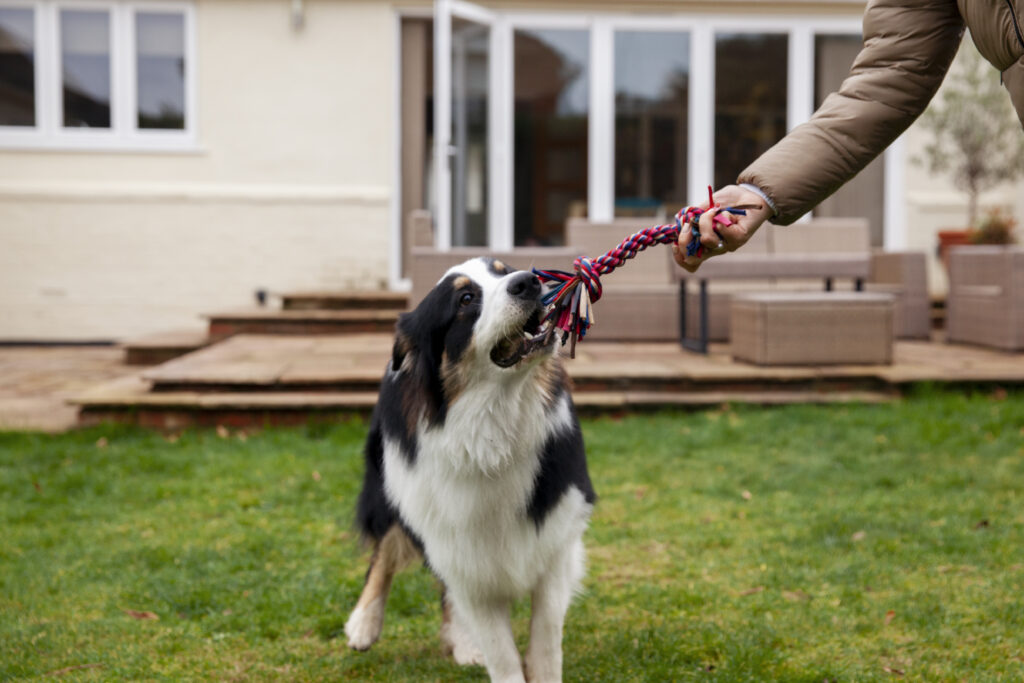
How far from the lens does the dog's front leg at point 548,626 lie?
2557 mm

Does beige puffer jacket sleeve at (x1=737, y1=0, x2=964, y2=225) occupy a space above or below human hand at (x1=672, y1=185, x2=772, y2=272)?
above

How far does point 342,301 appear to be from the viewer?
9688 mm

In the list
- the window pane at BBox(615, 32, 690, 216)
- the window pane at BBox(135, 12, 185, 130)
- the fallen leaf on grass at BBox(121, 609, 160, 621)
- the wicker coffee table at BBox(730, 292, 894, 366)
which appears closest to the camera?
Result: the fallen leaf on grass at BBox(121, 609, 160, 621)

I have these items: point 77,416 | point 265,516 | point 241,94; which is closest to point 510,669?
point 265,516

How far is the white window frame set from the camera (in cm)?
997

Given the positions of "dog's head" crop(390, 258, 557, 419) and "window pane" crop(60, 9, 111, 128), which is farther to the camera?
"window pane" crop(60, 9, 111, 128)

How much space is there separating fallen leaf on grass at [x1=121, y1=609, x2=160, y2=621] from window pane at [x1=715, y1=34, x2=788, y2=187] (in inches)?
340

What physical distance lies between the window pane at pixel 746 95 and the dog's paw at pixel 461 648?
8.58 metres

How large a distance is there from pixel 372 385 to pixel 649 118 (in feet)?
19.2

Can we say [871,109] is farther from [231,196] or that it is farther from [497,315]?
[231,196]

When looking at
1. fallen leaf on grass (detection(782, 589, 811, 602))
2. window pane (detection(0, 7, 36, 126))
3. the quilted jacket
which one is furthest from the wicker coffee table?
window pane (detection(0, 7, 36, 126))

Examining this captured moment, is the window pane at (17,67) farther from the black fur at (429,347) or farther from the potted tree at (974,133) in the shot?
the potted tree at (974,133)

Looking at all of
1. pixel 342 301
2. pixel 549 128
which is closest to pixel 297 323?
pixel 342 301

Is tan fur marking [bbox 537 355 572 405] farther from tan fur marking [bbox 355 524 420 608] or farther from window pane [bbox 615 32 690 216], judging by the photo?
window pane [bbox 615 32 690 216]
